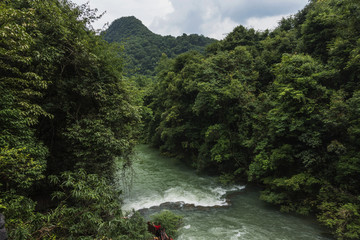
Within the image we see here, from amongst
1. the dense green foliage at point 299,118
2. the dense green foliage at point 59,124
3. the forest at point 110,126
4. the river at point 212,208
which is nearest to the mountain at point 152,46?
the dense green foliage at point 299,118

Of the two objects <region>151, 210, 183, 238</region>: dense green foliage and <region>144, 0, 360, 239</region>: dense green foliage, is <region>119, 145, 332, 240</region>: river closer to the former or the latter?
<region>151, 210, 183, 238</region>: dense green foliage

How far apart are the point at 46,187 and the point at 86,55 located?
550 centimetres

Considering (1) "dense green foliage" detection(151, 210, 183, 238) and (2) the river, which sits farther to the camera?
(2) the river

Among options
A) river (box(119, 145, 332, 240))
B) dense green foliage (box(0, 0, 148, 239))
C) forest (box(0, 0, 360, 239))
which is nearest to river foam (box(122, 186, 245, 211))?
river (box(119, 145, 332, 240))

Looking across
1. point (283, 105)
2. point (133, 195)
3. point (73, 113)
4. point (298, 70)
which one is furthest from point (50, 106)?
point (298, 70)

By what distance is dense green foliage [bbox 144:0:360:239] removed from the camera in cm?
851

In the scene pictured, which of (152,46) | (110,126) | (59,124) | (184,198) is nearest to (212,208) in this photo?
(184,198)

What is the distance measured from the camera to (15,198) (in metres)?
5.11

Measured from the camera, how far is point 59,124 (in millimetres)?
8102

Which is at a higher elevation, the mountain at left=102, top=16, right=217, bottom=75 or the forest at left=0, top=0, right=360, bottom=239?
the mountain at left=102, top=16, right=217, bottom=75

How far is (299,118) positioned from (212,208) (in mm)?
6574

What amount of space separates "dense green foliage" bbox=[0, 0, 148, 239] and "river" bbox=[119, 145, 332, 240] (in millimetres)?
2663

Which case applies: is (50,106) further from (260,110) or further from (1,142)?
(260,110)

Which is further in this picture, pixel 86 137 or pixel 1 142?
pixel 86 137
